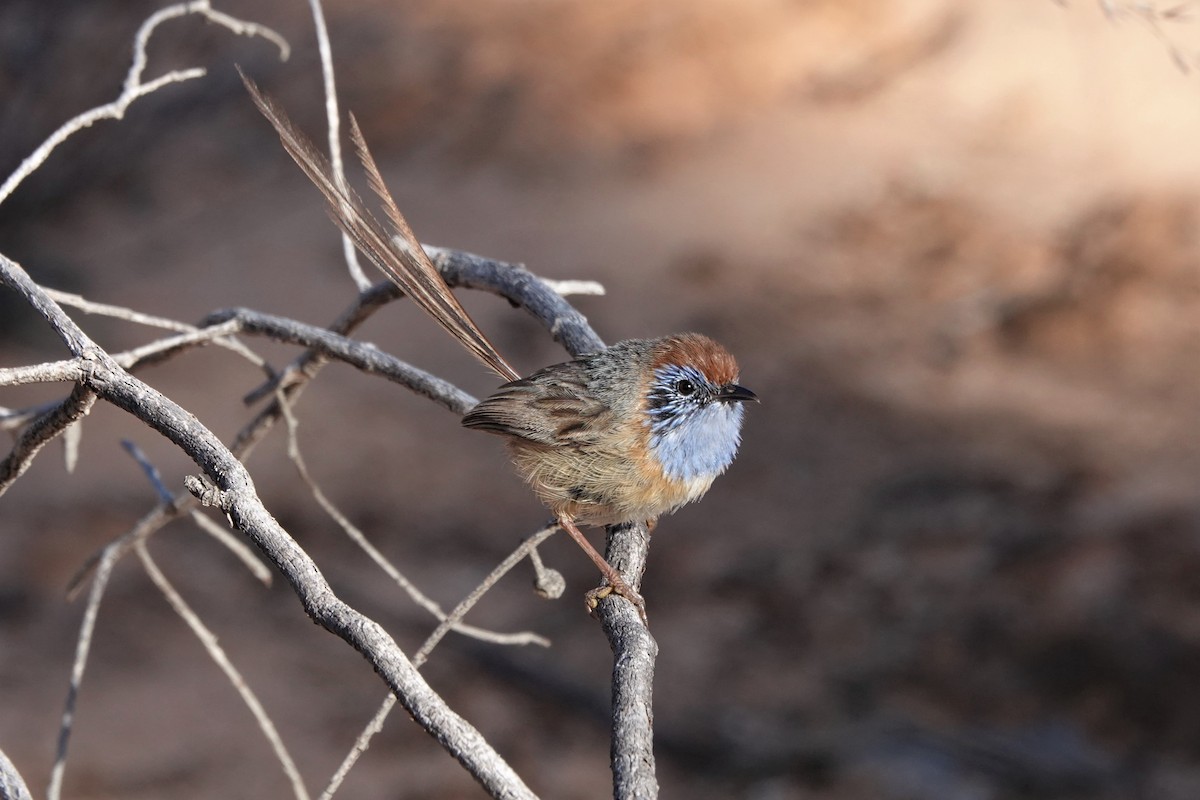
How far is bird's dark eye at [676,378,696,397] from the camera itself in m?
3.29

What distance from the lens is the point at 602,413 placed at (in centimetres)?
324

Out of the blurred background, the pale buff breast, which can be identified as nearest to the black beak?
the pale buff breast

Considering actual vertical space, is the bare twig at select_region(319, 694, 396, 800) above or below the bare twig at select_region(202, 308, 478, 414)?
below

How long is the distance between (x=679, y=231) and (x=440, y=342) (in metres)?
2.14

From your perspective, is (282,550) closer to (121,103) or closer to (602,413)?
(121,103)

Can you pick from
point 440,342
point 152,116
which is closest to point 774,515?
point 440,342

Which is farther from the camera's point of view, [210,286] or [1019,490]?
[210,286]

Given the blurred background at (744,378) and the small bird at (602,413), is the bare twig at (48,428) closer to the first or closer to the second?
the small bird at (602,413)

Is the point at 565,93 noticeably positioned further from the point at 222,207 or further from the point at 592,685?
the point at 592,685

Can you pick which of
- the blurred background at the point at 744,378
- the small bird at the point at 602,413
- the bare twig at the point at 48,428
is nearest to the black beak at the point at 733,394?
the small bird at the point at 602,413

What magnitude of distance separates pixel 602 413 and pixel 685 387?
0.82ft

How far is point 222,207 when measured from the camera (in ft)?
32.3

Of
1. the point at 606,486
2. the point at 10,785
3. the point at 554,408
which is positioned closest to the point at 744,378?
the point at 554,408

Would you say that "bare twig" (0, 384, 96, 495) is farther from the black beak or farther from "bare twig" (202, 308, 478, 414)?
the black beak
